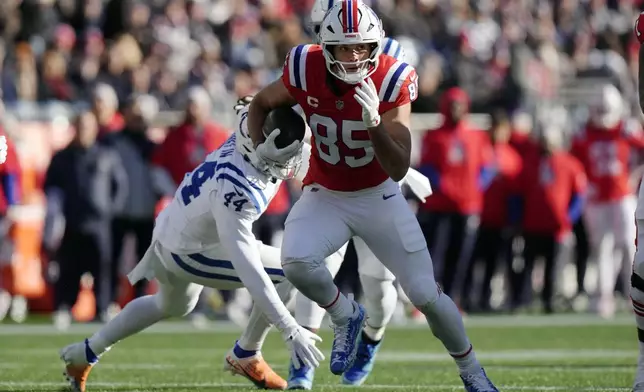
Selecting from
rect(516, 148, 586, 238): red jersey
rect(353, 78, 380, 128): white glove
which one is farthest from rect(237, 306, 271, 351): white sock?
rect(516, 148, 586, 238): red jersey

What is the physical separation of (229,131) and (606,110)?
331cm

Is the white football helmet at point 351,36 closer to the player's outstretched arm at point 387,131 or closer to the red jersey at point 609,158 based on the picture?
the player's outstretched arm at point 387,131

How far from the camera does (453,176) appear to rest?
38.3ft

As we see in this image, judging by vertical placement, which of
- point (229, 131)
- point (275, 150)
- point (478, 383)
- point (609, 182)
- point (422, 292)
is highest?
point (275, 150)

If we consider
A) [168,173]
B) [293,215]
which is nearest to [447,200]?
[168,173]

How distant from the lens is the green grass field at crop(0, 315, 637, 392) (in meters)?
6.61

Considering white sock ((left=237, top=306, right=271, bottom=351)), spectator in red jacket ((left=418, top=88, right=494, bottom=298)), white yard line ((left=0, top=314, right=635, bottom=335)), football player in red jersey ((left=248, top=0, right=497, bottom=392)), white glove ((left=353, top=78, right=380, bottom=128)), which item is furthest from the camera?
spectator in red jacket ((left=418, top=88, right=494, bottom=298))

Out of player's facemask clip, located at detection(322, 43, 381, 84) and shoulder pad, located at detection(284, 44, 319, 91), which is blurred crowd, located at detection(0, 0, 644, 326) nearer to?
shoulder pad, located at detection(284, 44, 319, 91)

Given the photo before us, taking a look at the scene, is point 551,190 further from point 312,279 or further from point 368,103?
point 368,103

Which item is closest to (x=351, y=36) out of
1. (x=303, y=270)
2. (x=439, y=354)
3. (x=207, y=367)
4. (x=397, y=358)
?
(x=303, y=270)

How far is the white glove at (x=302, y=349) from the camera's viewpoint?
570 centimetres

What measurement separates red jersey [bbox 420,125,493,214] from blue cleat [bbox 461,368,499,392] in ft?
20.2

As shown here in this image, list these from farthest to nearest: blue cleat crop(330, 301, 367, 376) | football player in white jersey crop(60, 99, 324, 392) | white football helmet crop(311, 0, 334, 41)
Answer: white football helmet crop(311, 0, 334, 41) → football player in white jersey crop(60, 99, 324, 392) → blue cleat crop(330, 301, 367, 376)

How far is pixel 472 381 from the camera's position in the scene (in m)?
5.58
